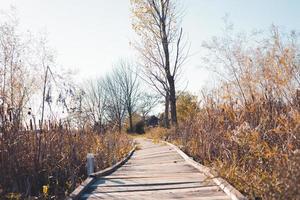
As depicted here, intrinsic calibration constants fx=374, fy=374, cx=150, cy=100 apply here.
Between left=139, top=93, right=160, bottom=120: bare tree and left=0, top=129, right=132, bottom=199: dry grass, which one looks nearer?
left=0, top=129, right=132, bottom=199: dry grass

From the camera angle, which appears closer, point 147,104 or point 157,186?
point 157,186

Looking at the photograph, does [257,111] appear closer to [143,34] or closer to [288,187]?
[288,187]

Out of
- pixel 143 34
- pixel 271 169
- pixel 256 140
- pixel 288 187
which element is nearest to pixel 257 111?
pixel 256 140

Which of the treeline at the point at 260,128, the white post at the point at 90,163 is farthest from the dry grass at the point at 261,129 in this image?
the white post at the point at 90,163

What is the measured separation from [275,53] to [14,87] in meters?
5.61

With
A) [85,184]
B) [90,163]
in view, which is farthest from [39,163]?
[90,163]

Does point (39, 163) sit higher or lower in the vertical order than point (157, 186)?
higher

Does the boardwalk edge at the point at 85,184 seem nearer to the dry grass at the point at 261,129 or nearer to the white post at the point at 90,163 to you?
the white post at the point at 90,163

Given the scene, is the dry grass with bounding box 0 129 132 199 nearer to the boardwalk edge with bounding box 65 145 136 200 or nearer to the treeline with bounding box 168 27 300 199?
the boardwalk edge with bounding box 65 145 136 200

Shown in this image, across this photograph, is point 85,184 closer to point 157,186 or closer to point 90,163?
point 157,186

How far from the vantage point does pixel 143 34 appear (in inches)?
808

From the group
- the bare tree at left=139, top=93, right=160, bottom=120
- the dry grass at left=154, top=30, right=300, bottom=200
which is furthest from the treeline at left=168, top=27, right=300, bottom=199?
the bare tree at left=139, top=93, right=160, bottom=120

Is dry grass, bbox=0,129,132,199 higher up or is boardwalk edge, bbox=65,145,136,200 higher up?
dry grass, bbox=0,129,132,199

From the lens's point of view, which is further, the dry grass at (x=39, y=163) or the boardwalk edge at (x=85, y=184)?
the dry grass at (x=39, y=163)
